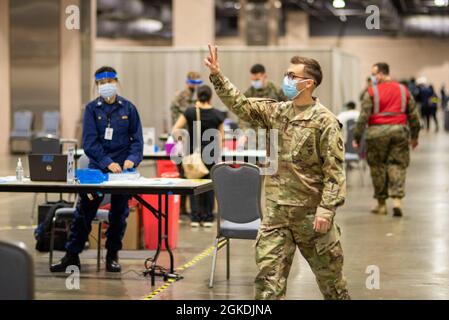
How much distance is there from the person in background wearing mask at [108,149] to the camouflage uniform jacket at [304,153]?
7.77ft

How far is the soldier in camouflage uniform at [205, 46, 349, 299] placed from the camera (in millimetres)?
4414

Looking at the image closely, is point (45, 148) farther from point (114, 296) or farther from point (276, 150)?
point (276, 150)

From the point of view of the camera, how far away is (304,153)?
4465mm

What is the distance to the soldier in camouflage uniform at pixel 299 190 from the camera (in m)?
4.41

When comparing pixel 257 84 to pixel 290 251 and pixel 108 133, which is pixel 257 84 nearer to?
pixel 108 133

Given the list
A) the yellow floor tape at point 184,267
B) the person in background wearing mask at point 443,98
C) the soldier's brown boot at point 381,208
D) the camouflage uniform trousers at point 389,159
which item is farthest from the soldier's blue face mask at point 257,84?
the person in background wearing mask at point 443,98

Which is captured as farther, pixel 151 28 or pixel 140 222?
pixel 151 28

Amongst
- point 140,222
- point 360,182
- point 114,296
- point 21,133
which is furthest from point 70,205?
point 21,133

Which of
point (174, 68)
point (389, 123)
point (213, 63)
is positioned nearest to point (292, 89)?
point (213, 63)

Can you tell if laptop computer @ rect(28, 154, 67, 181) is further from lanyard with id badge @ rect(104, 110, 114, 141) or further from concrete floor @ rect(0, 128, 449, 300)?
concrete floor @ rect(0, 128, 449, 300)

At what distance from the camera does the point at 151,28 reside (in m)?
31.8

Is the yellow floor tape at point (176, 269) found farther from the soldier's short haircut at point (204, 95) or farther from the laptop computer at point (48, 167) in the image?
the soldier's short haircut at point (204, 95)

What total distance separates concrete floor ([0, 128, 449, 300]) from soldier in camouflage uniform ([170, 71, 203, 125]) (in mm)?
1554

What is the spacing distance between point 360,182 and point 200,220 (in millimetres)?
5528
